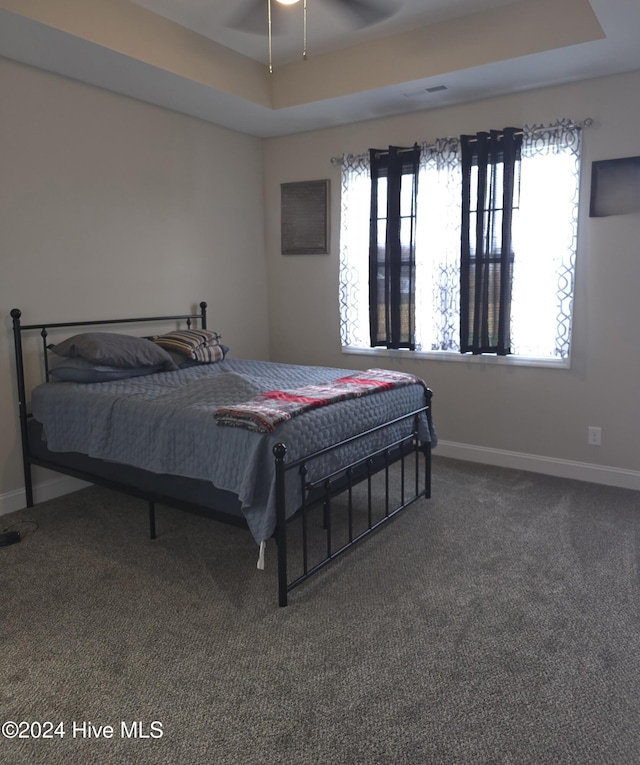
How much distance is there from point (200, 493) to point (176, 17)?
8.73 feet

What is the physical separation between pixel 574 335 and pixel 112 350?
9.33 feet

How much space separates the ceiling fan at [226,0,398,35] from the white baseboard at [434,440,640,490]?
9.19 feet

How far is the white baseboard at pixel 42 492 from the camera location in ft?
11.4

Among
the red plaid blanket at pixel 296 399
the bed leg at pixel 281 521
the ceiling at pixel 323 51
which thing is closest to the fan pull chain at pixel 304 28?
the ceiling at pixel 323 51

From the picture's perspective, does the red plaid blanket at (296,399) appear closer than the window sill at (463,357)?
Yes

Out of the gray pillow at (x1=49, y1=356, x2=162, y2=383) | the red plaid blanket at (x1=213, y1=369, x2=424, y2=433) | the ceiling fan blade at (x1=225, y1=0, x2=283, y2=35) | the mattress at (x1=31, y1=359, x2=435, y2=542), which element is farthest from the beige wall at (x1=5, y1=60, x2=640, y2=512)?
the red plaid blanket at (x1=213, y1=369, x2=424, y2=433)

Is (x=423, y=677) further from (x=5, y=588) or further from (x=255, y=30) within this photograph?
(x=255, y=30)

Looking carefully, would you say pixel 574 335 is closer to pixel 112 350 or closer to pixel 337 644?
pixel 337 644

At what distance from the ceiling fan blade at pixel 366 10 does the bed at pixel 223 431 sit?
1.99 metres

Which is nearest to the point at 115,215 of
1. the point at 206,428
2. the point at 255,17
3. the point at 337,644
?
the point at 255,17

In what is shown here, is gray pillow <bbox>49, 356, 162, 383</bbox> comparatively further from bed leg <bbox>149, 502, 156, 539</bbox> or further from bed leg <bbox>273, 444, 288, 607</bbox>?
bed leg <bbox>273, 444, 288, 607</bbox>

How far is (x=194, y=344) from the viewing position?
3.95 meters

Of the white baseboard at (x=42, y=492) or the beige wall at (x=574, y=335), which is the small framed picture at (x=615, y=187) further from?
the white baseboard at (x=42, y=492)

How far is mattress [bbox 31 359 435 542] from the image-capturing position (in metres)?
2.43
